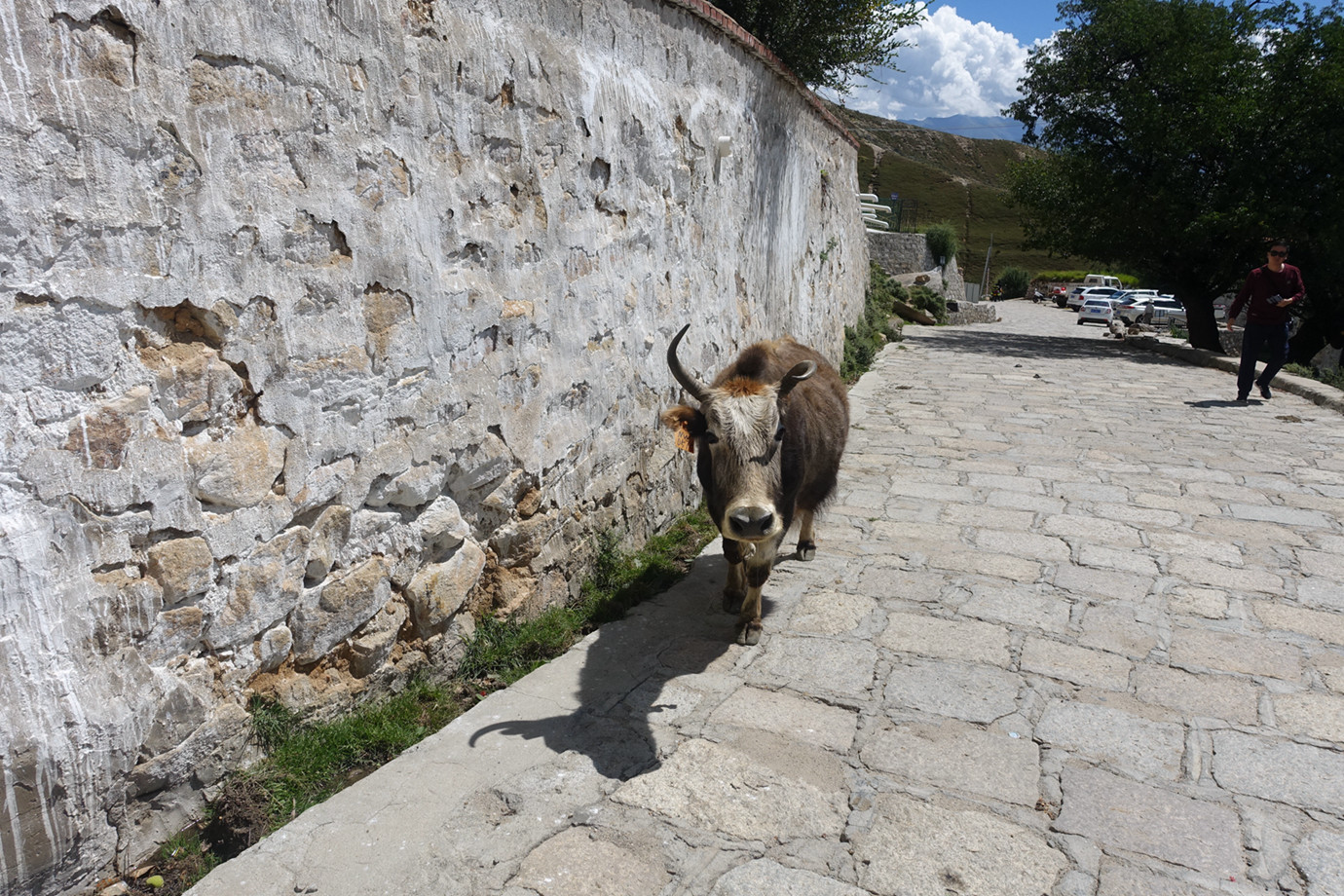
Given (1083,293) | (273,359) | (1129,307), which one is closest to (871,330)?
(273,359)

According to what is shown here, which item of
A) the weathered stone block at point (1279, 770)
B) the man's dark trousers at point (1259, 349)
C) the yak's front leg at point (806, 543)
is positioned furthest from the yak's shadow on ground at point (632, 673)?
the man's dark trousers at point (1259, 349)

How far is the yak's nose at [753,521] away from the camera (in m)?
3.51

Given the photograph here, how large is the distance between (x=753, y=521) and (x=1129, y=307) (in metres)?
39.7

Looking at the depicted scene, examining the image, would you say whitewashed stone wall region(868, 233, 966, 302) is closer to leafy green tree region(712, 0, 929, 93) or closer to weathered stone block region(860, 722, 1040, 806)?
leafy green tree region(712, 0, 929, 93)

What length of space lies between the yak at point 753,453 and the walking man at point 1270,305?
25.6 feet

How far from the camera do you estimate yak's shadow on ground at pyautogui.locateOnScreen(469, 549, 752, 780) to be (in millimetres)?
3318

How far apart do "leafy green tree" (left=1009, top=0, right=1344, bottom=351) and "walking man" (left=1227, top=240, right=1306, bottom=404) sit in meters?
6.36

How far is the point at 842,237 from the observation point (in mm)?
12164

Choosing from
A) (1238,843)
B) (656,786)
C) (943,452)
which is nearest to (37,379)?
(656,786)

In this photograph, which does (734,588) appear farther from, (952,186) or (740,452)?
(952,186)

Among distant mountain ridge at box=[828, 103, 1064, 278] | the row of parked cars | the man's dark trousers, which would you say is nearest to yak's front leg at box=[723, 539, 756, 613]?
the man's dark trousers

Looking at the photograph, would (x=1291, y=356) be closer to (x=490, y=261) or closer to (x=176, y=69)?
(x=490, y=261)

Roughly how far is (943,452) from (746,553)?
4.10m

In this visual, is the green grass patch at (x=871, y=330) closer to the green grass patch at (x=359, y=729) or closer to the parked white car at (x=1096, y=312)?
→ the green grass patch at (x=359, y=729)
